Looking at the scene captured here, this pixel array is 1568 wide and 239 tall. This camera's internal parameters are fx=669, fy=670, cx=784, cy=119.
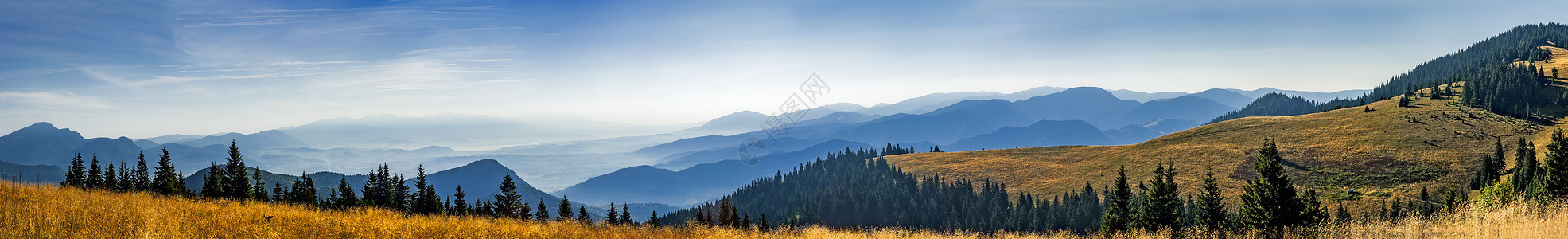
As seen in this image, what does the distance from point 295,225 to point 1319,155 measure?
160 m

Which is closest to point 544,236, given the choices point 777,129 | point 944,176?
point 777,129

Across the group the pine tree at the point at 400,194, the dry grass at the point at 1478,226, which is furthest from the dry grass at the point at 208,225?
the pine tree at the point at 400,194

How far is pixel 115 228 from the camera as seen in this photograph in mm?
10734

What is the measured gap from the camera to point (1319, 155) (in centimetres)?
12750

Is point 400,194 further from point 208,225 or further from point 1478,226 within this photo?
point 1478,226

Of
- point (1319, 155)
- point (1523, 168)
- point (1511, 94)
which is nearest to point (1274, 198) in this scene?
point (1523, 168)

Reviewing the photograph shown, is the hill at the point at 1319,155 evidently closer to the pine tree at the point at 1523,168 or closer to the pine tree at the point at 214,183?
the pine tree at the point at 1523,168

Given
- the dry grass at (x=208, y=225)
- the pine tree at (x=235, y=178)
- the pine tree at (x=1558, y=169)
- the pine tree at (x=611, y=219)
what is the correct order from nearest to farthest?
the dry grass at (x=208, y=225) < the pine tree at (x=611, y=219) < the pine tree at (x=1558, y=169) < the pine tree at (x=235, y=178)

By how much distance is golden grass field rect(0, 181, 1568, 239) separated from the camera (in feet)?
35.2

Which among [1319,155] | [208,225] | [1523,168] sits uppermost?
[208,225]

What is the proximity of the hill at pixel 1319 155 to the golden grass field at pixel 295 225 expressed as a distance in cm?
9860

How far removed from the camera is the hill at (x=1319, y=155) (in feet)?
Result: 356

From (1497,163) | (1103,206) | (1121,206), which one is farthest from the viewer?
(1103,206)

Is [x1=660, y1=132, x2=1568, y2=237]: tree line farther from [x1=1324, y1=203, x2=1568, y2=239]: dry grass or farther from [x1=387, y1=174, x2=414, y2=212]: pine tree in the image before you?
[x1=387, y1=174, x2=414, y2=212]: pine tree
